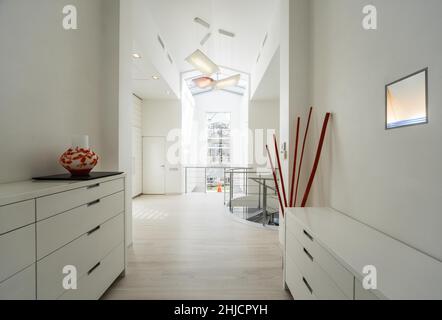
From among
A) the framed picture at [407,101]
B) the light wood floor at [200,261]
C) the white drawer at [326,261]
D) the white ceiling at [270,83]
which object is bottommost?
the light wood floor at [200,261]

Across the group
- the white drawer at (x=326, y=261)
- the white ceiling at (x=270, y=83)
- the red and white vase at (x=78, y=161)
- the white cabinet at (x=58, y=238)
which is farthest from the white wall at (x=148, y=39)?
the white drawer at (x=326, y=261)

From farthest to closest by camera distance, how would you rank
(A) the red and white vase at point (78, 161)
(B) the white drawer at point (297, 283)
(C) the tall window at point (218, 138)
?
(C) the tall window at point (218, 138) → (A) the red and white vase at point (78, 161) → (B) the white drawer at point (297, 283)

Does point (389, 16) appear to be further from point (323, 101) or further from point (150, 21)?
point (150, 21)

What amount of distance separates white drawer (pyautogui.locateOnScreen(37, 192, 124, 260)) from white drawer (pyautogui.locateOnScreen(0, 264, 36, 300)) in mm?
77

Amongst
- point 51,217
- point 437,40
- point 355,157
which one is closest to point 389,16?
point 437,40

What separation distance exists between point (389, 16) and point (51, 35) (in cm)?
229

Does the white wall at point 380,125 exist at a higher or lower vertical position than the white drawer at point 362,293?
higher

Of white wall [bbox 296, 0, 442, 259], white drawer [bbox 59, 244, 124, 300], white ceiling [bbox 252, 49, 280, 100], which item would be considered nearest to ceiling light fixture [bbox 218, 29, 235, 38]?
white ceiling [bbox 252, 49, 280, 100]

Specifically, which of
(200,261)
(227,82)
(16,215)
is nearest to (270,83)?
(227,82)

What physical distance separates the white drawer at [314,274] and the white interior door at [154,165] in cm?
491

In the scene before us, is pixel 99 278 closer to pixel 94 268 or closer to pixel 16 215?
pixel 94 268

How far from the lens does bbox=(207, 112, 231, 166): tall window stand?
A: 9.31 metres

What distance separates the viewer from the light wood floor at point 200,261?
168 cm

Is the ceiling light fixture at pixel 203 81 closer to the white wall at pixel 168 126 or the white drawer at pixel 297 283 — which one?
the white wall at pixel 168 126
